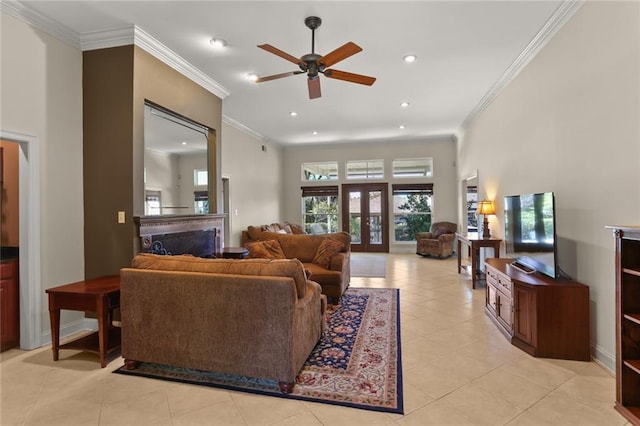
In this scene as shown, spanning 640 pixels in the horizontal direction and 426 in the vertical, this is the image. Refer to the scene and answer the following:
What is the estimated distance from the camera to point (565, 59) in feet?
10.1

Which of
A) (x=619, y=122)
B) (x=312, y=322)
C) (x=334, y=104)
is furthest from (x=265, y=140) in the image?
(x=619, y=122)

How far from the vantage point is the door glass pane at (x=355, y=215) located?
946cm

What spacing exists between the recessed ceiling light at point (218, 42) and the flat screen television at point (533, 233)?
3.70 metres

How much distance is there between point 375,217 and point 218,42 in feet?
22.3

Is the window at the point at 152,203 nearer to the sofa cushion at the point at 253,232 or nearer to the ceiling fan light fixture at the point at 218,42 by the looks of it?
the ceiling fan light fixture at the point at 218,42

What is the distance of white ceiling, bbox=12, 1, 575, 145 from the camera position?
295 centimetres

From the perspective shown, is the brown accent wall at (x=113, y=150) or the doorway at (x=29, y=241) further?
the brown accent wall at (x=113, y=150)

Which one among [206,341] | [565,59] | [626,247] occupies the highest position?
[565,59]

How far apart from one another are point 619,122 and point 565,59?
1057 mm

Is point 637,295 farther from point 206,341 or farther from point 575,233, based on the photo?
point 206,341

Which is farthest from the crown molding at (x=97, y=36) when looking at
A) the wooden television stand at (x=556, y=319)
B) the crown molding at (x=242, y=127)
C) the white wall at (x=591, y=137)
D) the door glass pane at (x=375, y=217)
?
the door glass pane at (x=375, y=217)

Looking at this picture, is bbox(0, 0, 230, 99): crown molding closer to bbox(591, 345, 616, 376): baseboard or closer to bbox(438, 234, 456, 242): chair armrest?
bbox(591, 345, 616, 376): baseboard

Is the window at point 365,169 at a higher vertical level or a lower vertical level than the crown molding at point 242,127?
lower

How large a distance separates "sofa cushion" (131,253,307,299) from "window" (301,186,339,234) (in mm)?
7249
